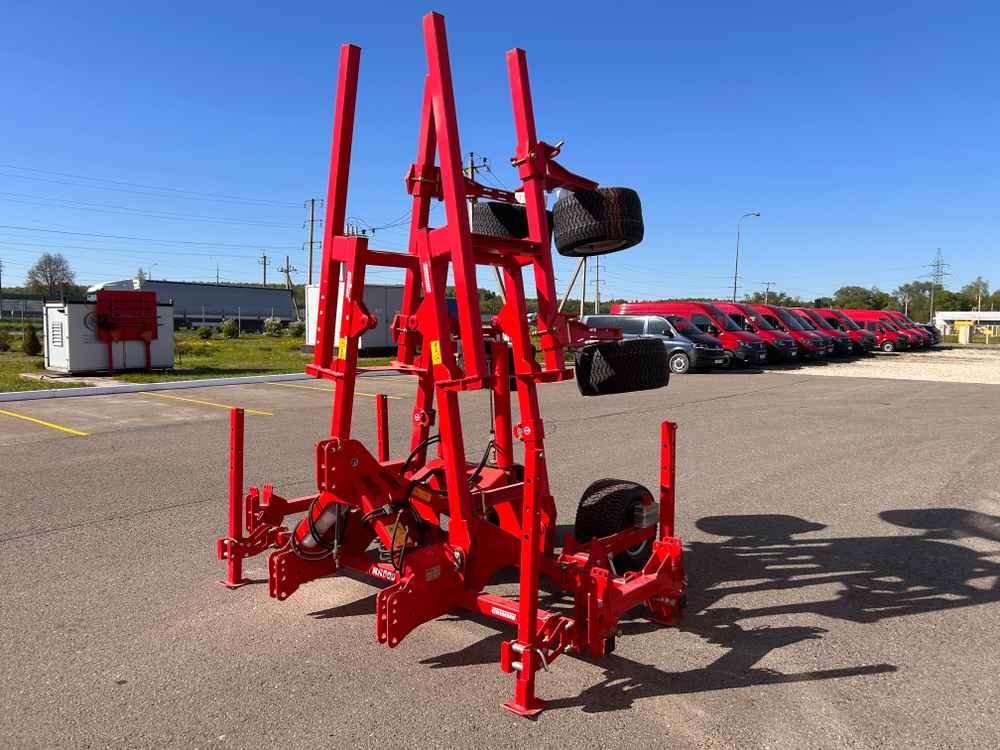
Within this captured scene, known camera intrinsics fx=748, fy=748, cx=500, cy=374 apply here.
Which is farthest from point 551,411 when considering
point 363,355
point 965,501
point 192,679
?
point 363,355

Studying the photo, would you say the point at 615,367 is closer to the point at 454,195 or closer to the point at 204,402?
the point at 454,195

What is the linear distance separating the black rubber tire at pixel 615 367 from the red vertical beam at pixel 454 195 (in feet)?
1.78

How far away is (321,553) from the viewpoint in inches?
172

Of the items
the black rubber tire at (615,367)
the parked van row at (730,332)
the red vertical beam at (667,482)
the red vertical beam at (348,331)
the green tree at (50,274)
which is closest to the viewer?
→ the black rubber tire at (615,367)

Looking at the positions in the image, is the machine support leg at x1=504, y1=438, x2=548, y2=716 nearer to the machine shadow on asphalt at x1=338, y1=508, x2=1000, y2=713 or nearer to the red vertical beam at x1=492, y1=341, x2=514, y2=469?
the machine shadow on asphalt at x1=338, y1=508, x2=1000, y2=713

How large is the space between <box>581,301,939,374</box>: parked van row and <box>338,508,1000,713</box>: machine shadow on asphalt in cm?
1274

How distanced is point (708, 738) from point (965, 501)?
5.43m

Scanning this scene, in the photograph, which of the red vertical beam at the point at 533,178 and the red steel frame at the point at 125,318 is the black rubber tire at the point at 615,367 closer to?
the red vertical beam at the point at 533,178

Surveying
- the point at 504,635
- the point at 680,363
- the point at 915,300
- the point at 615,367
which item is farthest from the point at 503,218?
the point at 915,300

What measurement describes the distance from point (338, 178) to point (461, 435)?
5.51ft

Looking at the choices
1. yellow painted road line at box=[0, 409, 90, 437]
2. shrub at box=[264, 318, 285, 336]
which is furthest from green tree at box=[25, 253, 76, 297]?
yellow painted road line at box=[0, 409, 90, 437]

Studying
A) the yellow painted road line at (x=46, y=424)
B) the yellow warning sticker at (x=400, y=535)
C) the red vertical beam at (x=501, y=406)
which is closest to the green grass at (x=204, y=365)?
the yellow painted road line at (x=46, y=424)

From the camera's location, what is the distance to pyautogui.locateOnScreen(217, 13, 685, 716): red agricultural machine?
362 centimetres

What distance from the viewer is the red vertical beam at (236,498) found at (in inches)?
180
